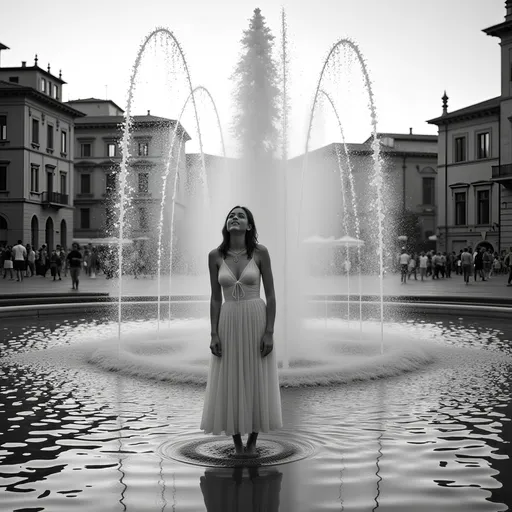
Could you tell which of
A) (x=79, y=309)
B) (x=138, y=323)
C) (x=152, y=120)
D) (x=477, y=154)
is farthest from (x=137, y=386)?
(x=152, y=120)

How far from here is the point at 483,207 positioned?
165 feet

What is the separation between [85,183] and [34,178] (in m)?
17.9

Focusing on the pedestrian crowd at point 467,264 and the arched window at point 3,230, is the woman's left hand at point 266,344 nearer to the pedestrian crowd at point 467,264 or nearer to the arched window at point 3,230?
the pedestrian crowd at point 467,264

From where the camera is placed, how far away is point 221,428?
475 centimetres

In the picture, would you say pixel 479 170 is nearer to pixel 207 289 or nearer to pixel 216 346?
pixel 207 289

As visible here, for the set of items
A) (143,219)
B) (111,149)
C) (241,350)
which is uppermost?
(111,149)

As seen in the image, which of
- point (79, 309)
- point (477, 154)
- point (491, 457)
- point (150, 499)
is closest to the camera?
point (150, 499)

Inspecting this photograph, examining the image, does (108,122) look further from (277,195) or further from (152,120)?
(277,195)

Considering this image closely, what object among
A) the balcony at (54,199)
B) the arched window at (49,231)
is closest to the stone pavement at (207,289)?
the balcony at (54,199)

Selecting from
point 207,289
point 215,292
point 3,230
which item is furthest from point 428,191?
point 215,292

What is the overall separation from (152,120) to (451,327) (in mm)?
58336

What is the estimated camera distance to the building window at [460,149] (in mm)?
51750

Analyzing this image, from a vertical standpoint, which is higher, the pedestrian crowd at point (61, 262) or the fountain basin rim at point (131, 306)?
the pedestrian crowd at point (61, 262)

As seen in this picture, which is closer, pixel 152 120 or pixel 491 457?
pixel 491 457
